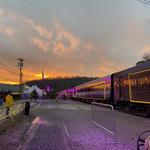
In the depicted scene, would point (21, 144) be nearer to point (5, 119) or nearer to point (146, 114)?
point (5, 119)

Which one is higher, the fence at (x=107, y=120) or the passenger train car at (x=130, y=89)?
the passenger train car at (x=130, y=89)

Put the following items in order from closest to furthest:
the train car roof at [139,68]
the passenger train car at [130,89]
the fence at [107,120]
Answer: the fence at [107,120] → the train car roof at [139,68] → the passenger train car at [130,89]

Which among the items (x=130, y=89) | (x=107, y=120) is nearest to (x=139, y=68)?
(x=130, y=89)

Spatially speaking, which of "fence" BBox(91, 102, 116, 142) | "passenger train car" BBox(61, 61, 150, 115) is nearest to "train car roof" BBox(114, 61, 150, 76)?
A: "passenger train car" BBox(61, 61, 150, 115)

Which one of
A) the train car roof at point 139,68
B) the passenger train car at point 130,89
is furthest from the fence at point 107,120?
the train car roof at point 139,68

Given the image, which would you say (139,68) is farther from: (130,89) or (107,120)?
(107,120)

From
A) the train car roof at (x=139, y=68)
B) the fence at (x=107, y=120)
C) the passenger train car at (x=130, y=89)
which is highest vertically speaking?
the train car roof at (x=139, y=68)

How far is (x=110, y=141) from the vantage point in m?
15.6

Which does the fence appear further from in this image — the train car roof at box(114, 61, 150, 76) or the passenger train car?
the train car roof at box(114, 61, 150, 76)

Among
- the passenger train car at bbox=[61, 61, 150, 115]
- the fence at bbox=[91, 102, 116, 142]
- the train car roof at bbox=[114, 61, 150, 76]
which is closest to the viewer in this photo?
the fence at bbox=[91, 102, 116, 142]

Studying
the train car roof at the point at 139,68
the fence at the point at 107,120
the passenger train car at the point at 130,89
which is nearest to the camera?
the fence at the point at 107,120

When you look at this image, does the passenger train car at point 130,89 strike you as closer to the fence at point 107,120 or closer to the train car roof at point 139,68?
the train car roof at point 139,68

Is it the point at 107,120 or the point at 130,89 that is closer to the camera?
the point at 107,120

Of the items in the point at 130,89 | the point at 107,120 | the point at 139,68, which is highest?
the point at 139,68
